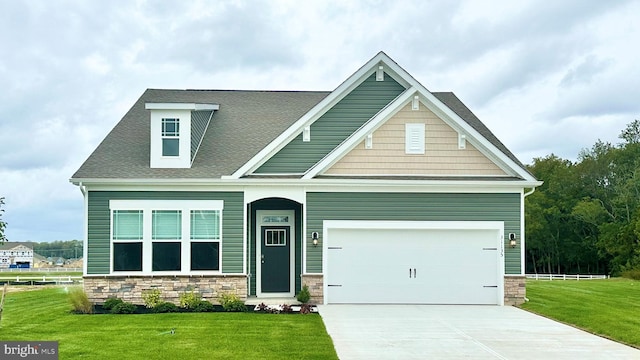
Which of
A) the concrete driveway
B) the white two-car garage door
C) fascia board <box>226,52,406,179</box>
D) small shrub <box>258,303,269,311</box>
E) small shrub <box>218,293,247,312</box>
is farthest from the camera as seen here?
the white two-car garage door

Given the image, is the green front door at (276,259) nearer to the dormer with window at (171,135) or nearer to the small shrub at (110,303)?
the dormer with window at (171,135)

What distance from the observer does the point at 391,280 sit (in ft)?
59.8

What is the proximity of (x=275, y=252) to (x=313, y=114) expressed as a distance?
403 centimetres

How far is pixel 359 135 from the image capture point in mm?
17844

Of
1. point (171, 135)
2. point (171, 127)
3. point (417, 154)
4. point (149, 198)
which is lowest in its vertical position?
point (149, 198)

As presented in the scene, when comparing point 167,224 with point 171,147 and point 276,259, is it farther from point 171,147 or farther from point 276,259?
point 276,259

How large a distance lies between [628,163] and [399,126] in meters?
44.2

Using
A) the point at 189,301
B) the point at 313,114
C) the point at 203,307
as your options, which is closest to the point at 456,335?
the point at 203,307

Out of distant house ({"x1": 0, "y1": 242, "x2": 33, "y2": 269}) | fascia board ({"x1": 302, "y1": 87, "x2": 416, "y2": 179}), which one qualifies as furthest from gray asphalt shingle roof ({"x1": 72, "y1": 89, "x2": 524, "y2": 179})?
distant house ({"x1": 0, "y1": 242, "x2": 33, "y2": 269})

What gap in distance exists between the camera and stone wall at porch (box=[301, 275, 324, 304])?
17906 millimetres

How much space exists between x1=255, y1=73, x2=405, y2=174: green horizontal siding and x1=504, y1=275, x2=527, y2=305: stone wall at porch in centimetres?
549

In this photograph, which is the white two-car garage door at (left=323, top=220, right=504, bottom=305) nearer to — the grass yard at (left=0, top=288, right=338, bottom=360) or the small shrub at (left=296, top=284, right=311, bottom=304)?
the small shrub at (left=296, top=284, right=311, bottom=304)

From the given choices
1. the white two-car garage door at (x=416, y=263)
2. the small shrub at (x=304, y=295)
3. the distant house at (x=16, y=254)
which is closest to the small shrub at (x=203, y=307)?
the small shrub at (x=304, y=295)

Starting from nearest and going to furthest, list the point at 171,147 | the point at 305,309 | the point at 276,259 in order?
the point at 305,309 < the point at 171,147 < the point at 276,259
